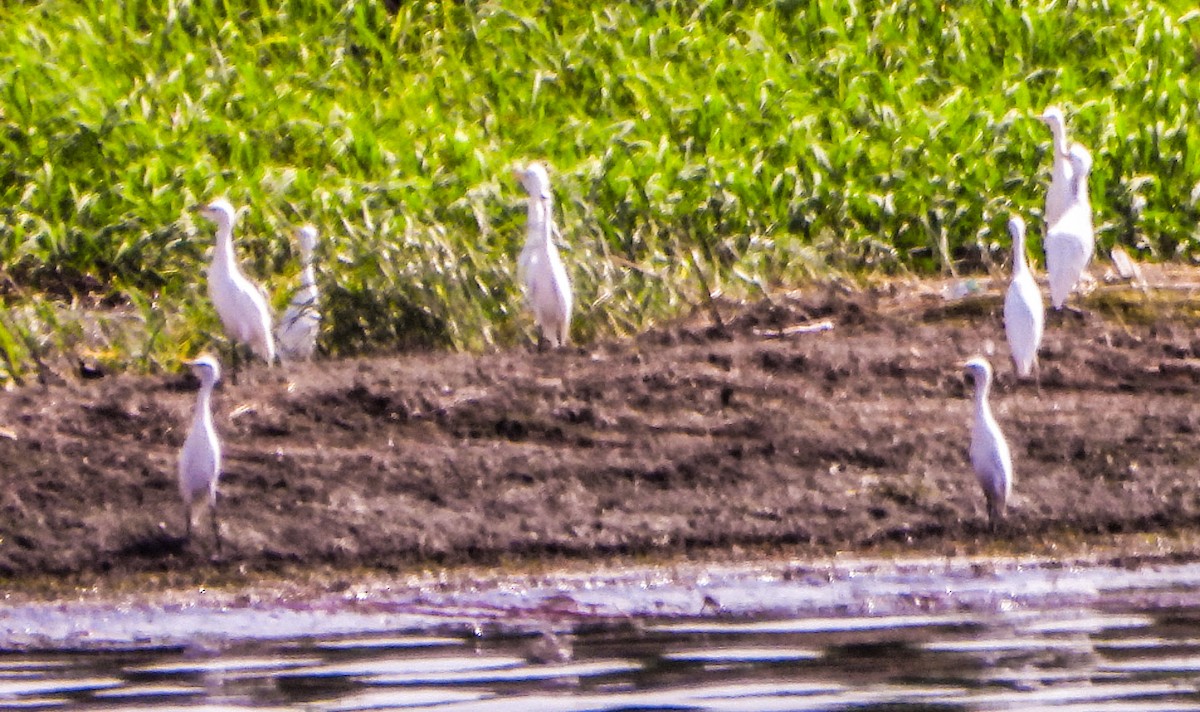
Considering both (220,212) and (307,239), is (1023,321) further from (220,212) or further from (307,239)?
(220,212)

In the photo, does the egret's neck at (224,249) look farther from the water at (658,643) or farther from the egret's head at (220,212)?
the water at (658,643)

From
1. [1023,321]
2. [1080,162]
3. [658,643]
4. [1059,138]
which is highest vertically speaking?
[1059,138]

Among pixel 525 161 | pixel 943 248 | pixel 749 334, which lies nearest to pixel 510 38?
pixel 525 161

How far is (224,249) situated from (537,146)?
3.73m

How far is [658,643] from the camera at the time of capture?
6.43 metres

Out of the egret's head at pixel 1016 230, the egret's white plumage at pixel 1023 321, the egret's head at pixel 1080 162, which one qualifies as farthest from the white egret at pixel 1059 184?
the egret's white plumage at pixel 1023 321

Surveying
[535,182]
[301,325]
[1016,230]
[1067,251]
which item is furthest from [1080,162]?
[301,325]

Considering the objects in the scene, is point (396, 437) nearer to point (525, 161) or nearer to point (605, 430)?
point (605, 430)

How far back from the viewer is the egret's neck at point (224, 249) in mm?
10273

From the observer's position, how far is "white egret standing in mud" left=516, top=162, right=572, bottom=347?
10156 mm

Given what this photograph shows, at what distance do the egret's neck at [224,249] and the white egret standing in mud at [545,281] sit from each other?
1.21 meters

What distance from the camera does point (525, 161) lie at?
44.4 ft

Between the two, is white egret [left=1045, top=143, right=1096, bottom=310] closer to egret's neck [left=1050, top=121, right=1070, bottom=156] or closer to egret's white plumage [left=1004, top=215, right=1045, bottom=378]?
egret's white plumage [left=1004, top=215, right=1045, bottom=378]

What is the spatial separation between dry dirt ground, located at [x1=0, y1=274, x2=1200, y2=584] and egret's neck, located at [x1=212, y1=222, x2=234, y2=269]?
57cm
